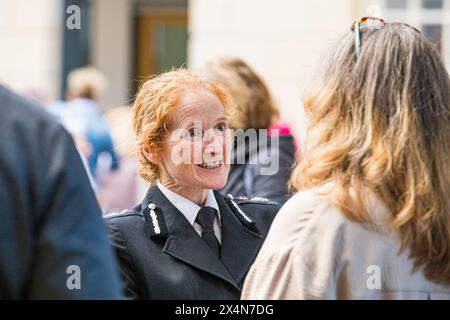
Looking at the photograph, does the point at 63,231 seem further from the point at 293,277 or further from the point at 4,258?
the point at 293,277

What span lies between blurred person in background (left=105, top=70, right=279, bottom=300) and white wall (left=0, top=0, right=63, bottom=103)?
680 centimetres

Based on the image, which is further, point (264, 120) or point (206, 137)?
point (264, 120)

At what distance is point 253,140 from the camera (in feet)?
15.7

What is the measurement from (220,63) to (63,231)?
3311 millimetres

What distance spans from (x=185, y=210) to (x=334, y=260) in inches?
36.0

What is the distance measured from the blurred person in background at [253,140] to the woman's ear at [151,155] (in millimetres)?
1328

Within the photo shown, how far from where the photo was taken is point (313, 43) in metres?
8.82

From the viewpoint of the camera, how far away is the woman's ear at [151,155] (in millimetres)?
3186

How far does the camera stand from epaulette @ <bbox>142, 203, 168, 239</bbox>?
2910 millimetres

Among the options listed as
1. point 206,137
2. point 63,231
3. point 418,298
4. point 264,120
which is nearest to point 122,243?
point 206,137

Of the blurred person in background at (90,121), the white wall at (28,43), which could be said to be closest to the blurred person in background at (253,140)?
the blurred person in background at (90,121)

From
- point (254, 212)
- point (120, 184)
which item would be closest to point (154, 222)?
point (254, 212)
